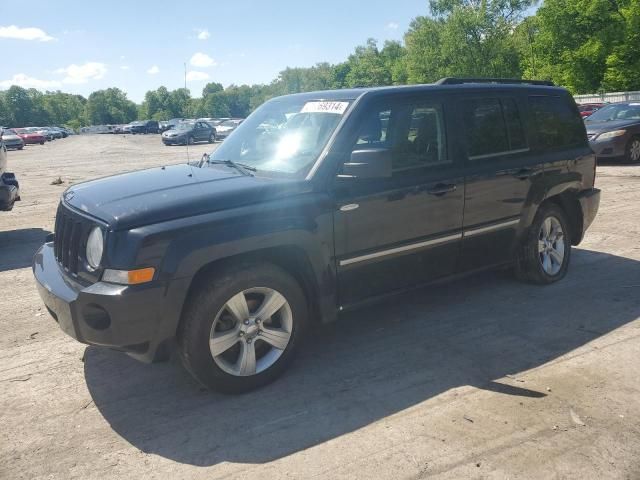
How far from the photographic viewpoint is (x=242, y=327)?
363cm

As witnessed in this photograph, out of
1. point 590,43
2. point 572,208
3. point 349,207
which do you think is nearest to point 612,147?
point 572,208

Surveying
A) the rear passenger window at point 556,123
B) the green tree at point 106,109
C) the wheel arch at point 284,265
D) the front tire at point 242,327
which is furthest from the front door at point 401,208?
the green tree at point 106,109

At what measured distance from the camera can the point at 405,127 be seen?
4.39 m

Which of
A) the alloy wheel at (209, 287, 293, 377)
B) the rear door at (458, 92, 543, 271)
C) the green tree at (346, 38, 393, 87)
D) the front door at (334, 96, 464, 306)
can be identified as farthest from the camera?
the green tree at (346, 38, 393, 87)

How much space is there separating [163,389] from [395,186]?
2.12 meters

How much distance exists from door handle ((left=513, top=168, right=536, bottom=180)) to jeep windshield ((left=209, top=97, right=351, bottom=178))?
176cm

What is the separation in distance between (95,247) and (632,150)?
1428 centimetres

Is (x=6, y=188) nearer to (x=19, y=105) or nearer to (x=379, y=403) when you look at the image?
(x=379, y=403)

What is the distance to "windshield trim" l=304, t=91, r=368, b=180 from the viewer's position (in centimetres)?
→ 392

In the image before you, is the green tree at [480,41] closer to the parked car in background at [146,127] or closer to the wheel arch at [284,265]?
the parked car in background at [146,127]

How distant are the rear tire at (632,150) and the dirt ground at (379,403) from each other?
10334mm

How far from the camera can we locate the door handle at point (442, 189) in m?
4.42

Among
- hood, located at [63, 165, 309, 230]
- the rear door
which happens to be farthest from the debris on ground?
hood, located at [63, 165, 309, 230]

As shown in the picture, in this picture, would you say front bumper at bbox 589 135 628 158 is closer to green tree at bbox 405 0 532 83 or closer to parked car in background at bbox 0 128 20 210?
parked car in background at bbox 0 128 20 210
